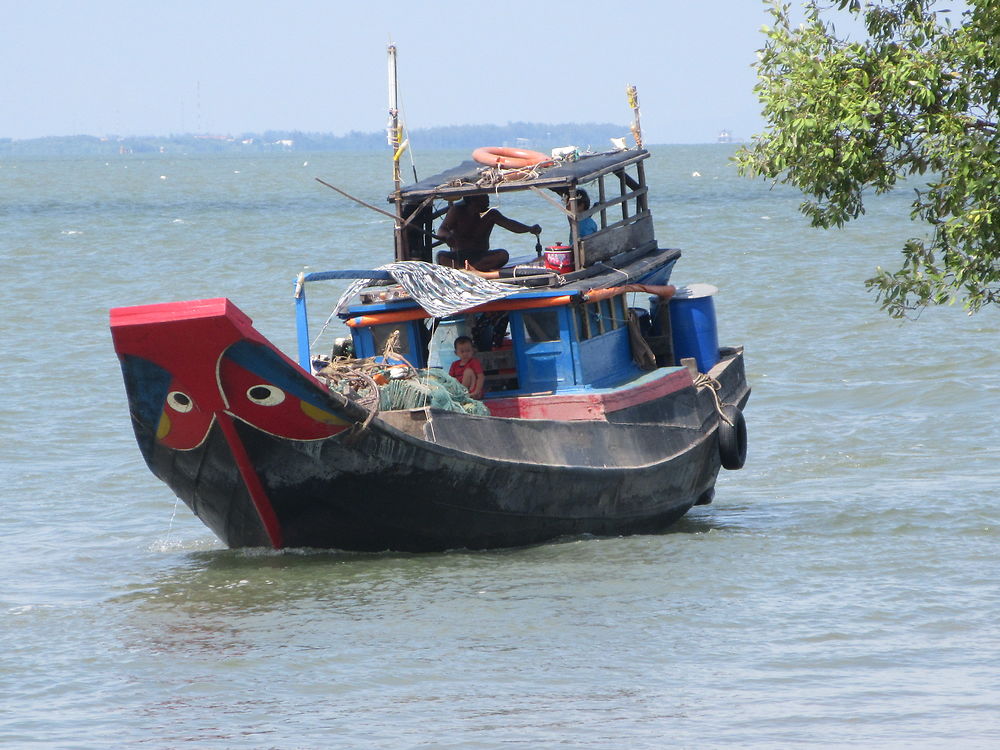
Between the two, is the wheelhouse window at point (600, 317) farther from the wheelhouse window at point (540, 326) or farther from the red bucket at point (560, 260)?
the red bucket at point (560, 260)

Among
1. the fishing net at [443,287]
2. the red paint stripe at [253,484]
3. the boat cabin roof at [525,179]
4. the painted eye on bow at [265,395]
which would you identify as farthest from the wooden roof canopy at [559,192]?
the painted eye on bow at [265,395]

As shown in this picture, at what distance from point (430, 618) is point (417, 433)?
143 centimetres

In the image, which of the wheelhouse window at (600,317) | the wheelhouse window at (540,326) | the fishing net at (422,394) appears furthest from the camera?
the wheelhouse window at (600,317)

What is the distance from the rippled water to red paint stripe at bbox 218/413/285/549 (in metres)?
0.36

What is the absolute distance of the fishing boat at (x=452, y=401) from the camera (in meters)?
10.5

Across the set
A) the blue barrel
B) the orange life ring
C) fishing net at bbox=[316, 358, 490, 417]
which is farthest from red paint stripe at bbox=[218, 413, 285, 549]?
the blue barrel

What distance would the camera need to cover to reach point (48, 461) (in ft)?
57.0

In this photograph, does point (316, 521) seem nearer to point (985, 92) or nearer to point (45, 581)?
point (45, 581)

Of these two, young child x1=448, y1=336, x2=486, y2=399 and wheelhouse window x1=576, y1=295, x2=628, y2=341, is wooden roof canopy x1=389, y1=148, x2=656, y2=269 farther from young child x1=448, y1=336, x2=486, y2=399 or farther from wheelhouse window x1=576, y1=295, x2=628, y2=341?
young child x1=448, y1=336, x2=486, y2=399

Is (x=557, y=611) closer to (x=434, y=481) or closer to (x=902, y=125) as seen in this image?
(x=434, y=481)

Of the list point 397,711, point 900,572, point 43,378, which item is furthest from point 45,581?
point 43,378

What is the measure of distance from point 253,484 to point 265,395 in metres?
1.00

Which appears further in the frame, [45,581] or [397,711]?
[45,581]

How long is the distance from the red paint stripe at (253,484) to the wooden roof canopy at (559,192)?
3.11 m
